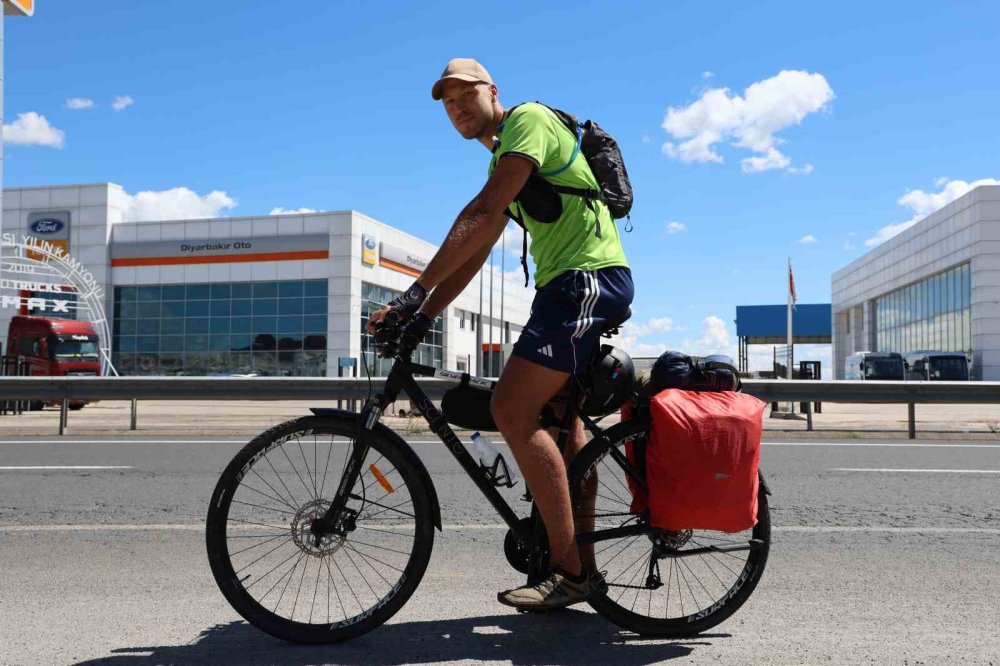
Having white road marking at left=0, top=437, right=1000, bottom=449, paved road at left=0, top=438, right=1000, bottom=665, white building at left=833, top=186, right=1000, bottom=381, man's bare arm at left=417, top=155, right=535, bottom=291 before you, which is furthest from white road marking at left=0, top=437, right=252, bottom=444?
white building at left=833, top=186, right=1000, bottom=381

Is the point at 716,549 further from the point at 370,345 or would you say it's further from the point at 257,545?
Result: the point at 370,345

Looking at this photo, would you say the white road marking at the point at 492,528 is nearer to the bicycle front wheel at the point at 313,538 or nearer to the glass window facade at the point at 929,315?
the bicycle front wheel at the point at 313,538

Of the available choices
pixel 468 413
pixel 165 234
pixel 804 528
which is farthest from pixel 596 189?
pixel 165 234

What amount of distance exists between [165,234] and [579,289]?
4673 centimetres

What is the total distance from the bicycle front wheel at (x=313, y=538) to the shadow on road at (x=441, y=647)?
0.09 meters

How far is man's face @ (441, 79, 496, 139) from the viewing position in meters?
3.09

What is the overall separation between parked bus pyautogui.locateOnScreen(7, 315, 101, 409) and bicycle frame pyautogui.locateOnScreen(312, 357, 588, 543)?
27.4 metres

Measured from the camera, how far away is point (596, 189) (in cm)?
305

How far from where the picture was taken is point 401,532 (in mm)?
3092

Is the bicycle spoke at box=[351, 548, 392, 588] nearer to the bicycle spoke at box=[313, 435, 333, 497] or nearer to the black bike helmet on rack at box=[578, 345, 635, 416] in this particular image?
the bicycle spoke at box=[313, 435, 333, 497]

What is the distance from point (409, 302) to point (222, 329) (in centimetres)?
4442

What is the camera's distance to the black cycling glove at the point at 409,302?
2.89 m

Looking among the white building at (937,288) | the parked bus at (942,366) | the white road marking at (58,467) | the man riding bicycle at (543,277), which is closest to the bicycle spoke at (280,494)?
the man riding bicycle at (543,277)

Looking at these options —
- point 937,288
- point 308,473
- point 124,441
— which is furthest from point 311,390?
point 937,288
